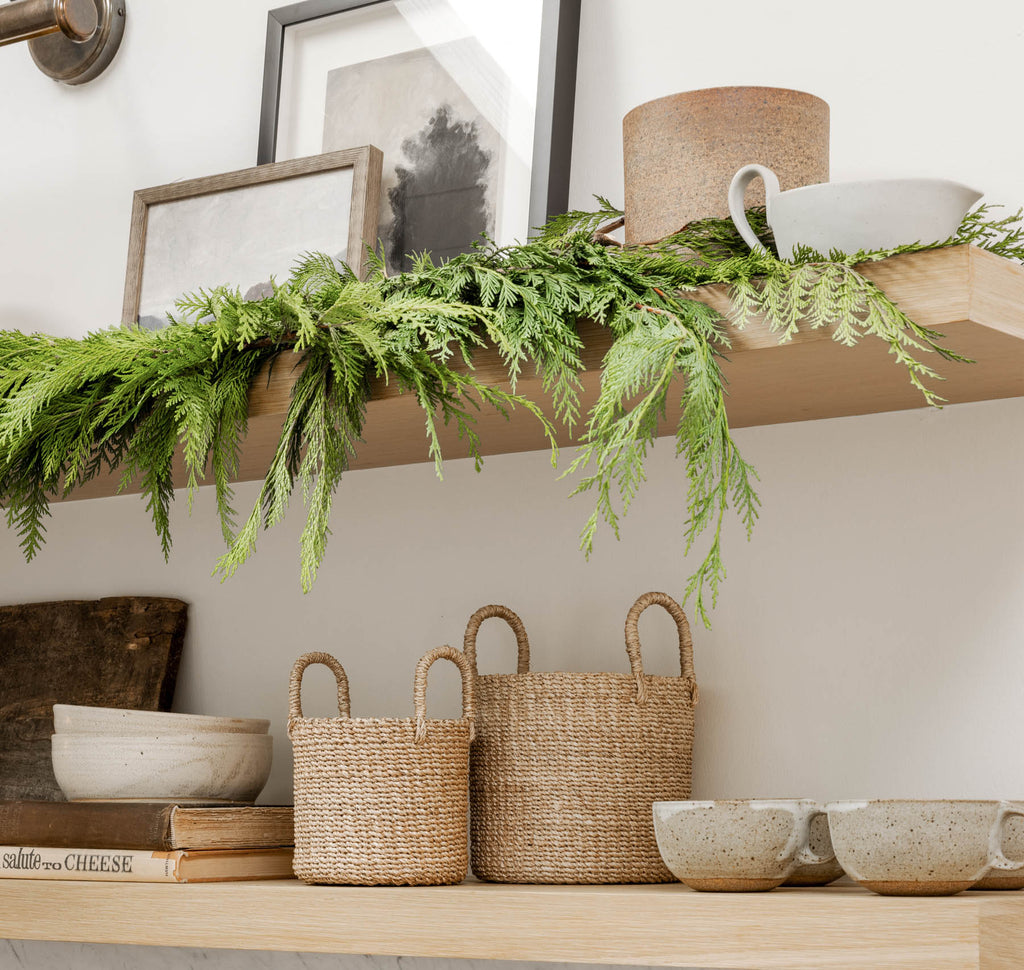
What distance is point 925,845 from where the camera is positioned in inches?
26.6

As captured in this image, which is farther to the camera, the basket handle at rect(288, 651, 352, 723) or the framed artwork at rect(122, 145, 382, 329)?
the framed artwork at rect(122, 145, 382, 329)

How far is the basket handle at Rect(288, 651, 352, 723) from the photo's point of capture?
929mm

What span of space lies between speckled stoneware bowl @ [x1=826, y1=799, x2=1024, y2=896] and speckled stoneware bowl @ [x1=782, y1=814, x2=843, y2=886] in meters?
0.03

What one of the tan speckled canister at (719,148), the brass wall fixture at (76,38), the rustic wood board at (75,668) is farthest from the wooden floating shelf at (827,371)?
the brass wall fixture at (76,38)

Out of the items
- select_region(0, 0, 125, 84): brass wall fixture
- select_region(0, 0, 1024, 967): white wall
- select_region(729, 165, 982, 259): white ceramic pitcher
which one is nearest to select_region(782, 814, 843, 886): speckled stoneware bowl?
select_region(0, 0, 1024, 967): white wall

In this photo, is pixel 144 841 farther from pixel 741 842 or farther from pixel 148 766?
pixel 741 842

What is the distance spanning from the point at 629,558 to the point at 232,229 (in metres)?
0.55

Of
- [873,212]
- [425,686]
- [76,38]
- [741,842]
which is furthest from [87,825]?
[76,38]

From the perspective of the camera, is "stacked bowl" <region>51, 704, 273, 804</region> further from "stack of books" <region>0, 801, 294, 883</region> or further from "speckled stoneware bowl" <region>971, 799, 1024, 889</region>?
"speckled stoneware bowl" <region>971, 799, 1024, 889</region>

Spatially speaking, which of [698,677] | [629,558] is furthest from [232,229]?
[698,677]

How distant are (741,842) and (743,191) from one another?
42 centimetres

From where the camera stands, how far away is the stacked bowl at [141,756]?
97 centimetres

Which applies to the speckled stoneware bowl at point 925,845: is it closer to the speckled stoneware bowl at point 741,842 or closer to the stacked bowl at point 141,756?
the speckled stoneware bowl at point 741,842

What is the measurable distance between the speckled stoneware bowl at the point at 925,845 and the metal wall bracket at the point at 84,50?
125cm
